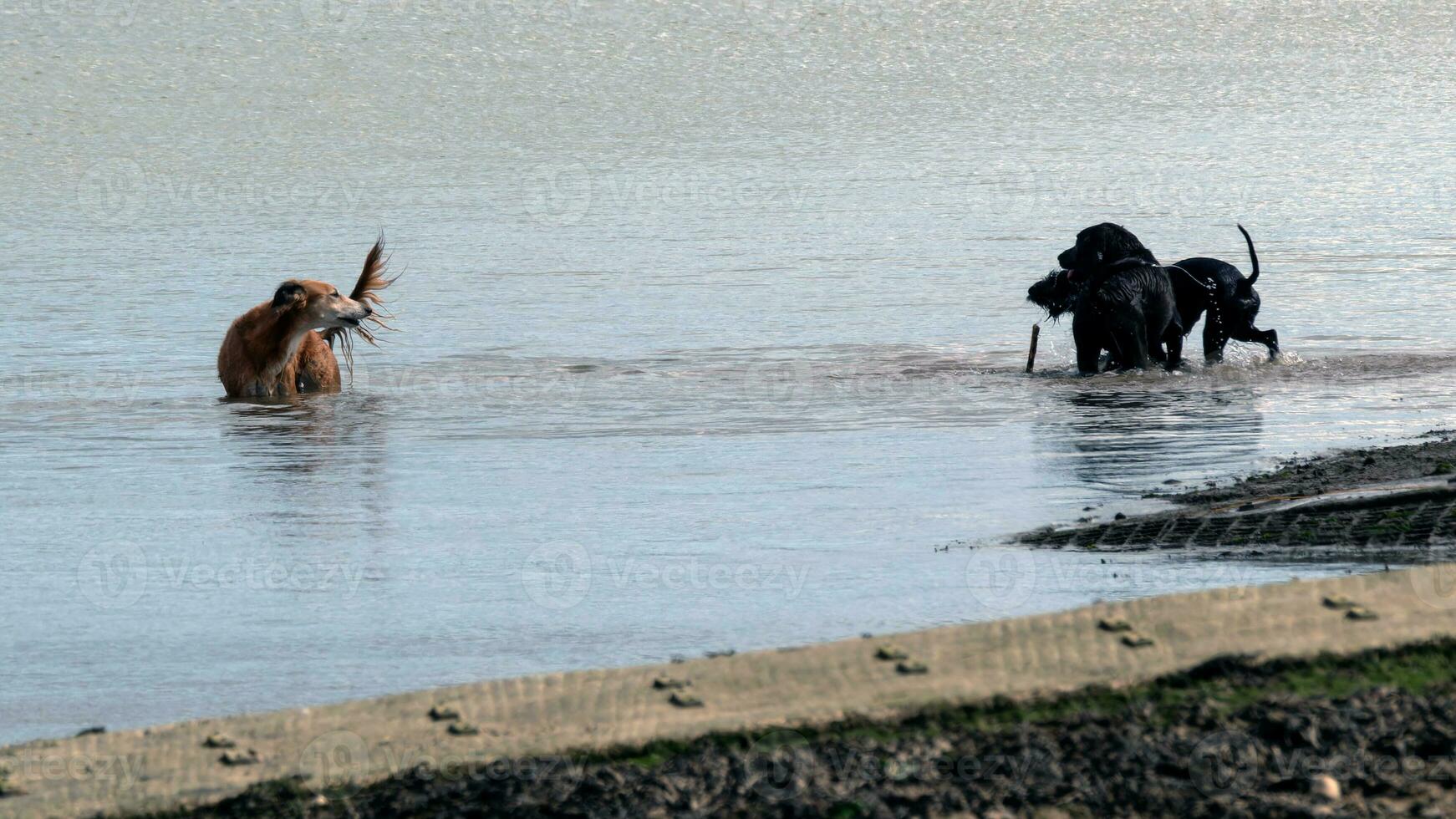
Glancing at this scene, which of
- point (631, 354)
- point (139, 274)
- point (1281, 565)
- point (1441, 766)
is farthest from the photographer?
point (139, 274)

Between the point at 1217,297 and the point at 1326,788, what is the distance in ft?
35.6

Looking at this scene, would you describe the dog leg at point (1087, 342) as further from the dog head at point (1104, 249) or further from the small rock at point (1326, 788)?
the small rock at point (1326, 788)

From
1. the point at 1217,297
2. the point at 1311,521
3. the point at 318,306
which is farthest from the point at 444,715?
the point at 1217,297

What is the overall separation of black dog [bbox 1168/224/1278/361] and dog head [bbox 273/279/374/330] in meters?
5.58

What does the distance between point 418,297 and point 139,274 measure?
3.66 meters

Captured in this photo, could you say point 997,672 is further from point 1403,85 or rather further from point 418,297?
point 1403,85

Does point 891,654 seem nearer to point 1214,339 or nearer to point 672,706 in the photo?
point 672,706

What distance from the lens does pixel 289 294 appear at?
13195mm

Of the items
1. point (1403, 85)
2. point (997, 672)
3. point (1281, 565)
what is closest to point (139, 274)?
point (1281, 565)

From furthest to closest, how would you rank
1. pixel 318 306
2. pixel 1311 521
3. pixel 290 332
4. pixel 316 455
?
pixel 290 332 < pixel 318 306 < pixel 316 455 < pixel 1311 521

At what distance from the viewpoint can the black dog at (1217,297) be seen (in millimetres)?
14141

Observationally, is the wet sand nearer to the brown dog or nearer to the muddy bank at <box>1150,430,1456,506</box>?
the muddy bank at <box>1150,430,1456,506</box>

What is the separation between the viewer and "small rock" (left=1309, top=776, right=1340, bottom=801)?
12.1 ft

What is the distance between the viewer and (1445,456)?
8875 millimetres
